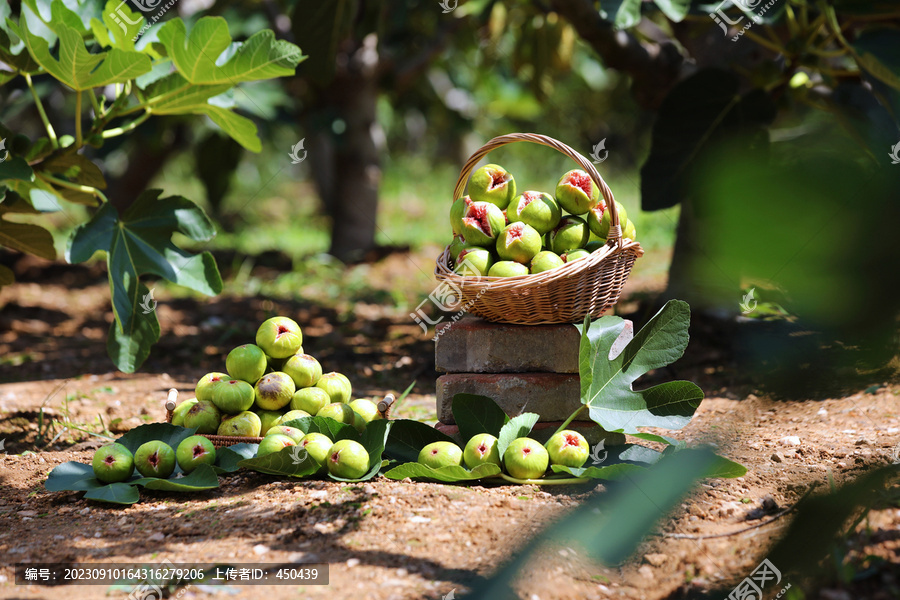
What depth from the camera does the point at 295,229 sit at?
25.8 ft

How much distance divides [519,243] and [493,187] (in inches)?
9.5

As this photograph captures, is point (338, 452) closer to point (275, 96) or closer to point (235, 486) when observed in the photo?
point (235, 486)

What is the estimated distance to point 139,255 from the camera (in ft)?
7.28

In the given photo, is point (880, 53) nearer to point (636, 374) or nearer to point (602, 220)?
point (602, 220)

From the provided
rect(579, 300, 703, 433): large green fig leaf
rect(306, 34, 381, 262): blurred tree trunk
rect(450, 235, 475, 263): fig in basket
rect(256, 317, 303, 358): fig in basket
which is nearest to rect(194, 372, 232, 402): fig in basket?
rect(256, 317, 303, 358): fig in basket

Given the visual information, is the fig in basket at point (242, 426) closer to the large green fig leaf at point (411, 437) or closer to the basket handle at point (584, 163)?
the large green fig leaf at point (411, 437)

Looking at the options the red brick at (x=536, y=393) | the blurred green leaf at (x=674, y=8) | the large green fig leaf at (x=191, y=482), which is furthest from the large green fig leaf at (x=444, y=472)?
the blurred green leaf at (x=674, y=8)

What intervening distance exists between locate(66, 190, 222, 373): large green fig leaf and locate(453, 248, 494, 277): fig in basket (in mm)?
810

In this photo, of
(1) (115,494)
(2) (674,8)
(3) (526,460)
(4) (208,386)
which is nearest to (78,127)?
(4) (208,386)

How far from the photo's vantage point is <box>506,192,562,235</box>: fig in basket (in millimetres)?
2037

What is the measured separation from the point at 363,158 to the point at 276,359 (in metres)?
3.12

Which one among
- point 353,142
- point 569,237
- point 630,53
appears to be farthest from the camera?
point 353,142

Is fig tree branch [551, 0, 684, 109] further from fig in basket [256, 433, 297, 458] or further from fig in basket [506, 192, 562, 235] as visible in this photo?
fig in basket [256, 433, 297, 458]

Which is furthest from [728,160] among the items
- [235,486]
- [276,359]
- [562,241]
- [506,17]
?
[506,17]
